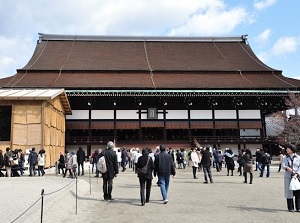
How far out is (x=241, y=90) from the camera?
71.5ft

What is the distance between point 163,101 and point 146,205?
16.4m

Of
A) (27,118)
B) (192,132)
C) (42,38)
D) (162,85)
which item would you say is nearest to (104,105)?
(162,85)

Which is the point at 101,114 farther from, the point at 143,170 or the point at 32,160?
the point at 143,170

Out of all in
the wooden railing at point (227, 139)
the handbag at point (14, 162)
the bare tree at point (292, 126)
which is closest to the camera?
the handbag at point (14, 162)

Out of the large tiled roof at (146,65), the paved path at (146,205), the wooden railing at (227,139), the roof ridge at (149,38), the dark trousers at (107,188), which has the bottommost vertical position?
the paved path at (146,205)

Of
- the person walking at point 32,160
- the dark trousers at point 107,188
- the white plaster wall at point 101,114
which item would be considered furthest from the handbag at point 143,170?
the white plaster wall at point 101,114

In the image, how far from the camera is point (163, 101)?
2305 centimetres

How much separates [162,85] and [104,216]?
55.9 feet

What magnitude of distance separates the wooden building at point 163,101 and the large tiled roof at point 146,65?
0.29 feet

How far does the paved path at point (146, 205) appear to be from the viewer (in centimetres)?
572

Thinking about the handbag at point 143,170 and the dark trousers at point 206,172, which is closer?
the handbag at point 143,170

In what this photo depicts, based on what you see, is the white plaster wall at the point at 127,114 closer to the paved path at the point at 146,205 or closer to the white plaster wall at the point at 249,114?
the white plaster wall at the point at 249,114

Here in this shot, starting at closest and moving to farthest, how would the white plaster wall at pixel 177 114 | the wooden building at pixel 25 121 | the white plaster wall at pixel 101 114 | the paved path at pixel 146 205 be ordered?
the paved path at pixel 146 205 < the wooden building at pixel 25 121 < the white plaster wall at pixel 101 114 < the white plaster wall at pixel 177 114

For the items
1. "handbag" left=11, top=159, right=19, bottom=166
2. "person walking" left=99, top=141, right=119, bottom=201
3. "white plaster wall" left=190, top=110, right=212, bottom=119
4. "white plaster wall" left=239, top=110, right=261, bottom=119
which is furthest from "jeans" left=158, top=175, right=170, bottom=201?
"white plaster wall" left=239, top=110, right=261, bottom=119
